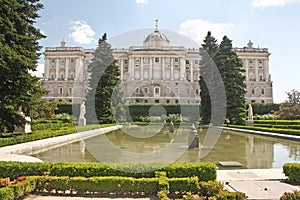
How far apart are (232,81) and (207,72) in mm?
4988

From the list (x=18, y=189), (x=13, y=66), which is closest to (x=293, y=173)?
(x=18, y=189)

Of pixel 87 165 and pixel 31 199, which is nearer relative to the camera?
pixel 31 199

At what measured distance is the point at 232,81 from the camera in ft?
89.4

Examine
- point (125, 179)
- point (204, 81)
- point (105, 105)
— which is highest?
point (204, 81)

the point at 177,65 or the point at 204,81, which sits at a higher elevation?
the point at 177,65

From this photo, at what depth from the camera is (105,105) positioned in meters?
28.6

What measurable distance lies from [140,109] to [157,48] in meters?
25.4

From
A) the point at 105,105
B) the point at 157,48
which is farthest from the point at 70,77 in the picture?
the point at 105,105

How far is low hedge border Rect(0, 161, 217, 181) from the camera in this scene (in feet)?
18.2

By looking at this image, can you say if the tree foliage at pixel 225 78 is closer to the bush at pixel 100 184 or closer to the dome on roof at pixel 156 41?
the bush at pixel 100 184

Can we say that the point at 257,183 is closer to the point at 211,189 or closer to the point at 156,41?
the point at 211,189

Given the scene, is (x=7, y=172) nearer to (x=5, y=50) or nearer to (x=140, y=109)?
(x=5, y=50)

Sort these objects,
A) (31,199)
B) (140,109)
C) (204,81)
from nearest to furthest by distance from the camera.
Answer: (31,199) → (204,81) → (140,109)

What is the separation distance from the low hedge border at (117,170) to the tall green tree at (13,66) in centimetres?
590
